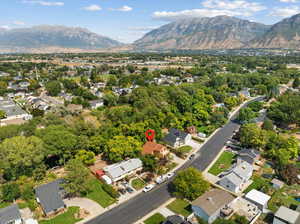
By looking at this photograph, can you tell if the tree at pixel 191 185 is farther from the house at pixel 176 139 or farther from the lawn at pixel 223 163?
the house at pixel 176 139

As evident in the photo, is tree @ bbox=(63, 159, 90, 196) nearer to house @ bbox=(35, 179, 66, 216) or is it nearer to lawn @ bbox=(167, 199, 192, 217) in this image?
house @ bbox=(35, 179, 66, 216)

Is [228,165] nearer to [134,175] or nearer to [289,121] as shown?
[134,175]

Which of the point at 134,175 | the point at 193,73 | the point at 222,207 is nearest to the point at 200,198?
the point at 222,207

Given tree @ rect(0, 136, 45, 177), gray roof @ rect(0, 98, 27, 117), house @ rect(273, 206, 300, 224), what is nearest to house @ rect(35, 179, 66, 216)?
tree @ rect(0, 136, 45, 177)

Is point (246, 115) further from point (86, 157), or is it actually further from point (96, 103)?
point (96, 103)

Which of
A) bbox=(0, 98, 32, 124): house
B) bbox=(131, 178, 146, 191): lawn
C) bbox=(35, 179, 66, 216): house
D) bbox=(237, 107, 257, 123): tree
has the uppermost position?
bbox=(237, 107, 257, 123): tree

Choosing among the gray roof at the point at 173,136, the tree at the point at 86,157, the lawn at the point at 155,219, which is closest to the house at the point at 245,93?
the gray roof at the point at 173,136
